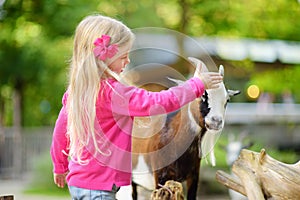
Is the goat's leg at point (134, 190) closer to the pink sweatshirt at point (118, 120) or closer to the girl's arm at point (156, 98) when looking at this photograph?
the pink sweatshirt at point (118, 120)

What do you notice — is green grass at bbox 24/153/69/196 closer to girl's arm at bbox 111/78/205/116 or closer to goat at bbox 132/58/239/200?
goat at bbox 132/58/239/200

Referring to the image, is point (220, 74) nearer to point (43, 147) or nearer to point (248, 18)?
point (248, 18)

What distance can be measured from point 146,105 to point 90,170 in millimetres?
248

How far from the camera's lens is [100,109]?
1656mm

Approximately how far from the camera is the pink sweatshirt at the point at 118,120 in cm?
158

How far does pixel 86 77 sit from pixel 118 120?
14cm

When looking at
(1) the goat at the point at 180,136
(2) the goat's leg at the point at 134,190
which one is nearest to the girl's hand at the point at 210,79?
(1) the goat at the point at 180,136

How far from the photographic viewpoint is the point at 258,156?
6.48 feet

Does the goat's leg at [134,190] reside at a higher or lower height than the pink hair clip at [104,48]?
lower

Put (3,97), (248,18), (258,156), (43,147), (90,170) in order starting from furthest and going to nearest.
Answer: (3,97) < (43,147) < (248,18) < (258,156) < (90,170)

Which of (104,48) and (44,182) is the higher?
(104,48)

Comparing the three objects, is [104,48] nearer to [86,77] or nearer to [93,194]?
[86,77]

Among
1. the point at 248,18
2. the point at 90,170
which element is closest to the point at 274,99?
the point at 248,18

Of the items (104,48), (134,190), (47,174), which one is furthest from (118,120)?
(47,174)
